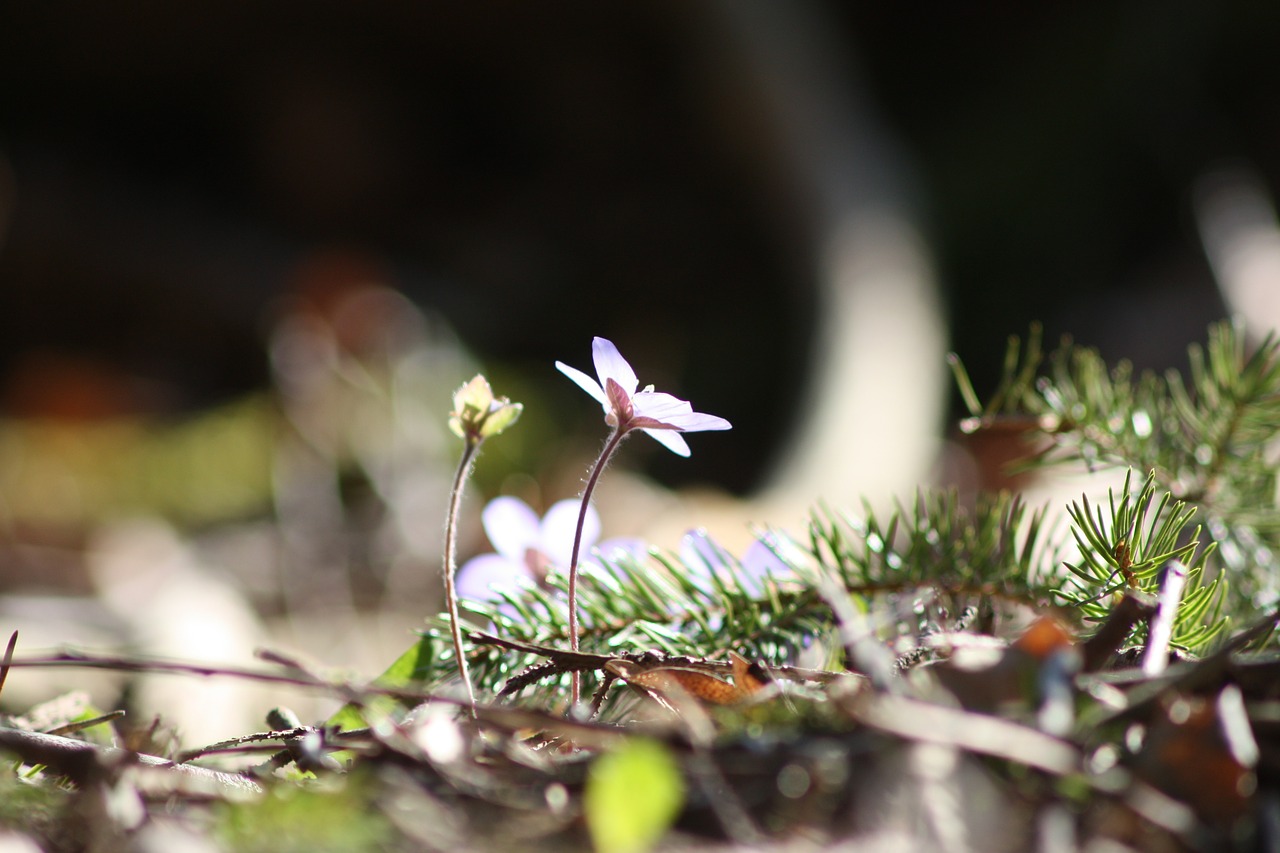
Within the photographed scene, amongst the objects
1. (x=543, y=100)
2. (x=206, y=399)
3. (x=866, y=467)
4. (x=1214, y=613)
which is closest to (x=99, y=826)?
(x=1214, y=613)

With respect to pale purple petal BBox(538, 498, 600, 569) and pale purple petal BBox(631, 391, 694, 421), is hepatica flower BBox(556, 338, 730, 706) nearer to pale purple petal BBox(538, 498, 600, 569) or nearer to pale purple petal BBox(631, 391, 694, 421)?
pale purple petal BBox(631, 391, 694, 421)

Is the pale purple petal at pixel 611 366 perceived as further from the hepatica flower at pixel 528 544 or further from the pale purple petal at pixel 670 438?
the hepatica flower at pixel 528 544

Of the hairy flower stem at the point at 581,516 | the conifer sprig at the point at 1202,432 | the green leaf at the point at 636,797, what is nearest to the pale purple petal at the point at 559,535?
the hairy flower stem at the point at 581,516

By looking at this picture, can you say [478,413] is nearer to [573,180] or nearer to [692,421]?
[692,421]

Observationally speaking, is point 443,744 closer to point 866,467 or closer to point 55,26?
point 866,467

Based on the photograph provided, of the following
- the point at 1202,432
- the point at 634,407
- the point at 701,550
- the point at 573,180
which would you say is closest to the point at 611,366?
the point at 634,407

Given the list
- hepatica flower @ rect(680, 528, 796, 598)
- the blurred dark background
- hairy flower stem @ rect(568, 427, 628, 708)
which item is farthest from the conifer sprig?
the blurred dark background
